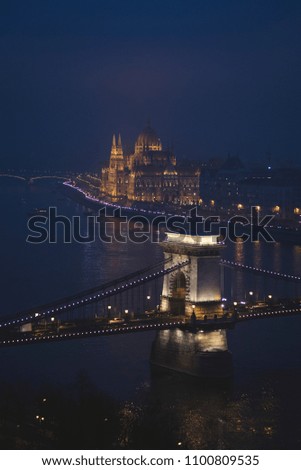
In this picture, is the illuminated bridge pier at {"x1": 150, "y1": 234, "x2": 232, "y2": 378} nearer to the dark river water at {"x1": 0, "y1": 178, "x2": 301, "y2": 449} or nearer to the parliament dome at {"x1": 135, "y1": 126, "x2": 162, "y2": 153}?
the dark river water at {"x1": 0, "y1": 178, "x2": 301, "y2": 449}

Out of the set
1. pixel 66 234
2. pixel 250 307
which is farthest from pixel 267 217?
pixel 250 307

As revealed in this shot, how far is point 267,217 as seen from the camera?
6350cm

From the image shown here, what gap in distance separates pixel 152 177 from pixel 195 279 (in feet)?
231

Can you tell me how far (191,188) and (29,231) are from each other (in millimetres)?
33040

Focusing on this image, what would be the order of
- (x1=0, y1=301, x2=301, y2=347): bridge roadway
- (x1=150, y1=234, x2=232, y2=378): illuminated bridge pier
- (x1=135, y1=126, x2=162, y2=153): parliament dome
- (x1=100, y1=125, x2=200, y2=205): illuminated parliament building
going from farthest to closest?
(x1=135, y1=126, x2=162, y2=153): parliament dome, (x1=100, y1=125, x2=200, y2=205): illuminated parliament building, (x1=150, y1=234, x2=232, y2=378): illuminated bridge pier, (x1=0, y1=301, x2=301, y2=347): bridge roadway

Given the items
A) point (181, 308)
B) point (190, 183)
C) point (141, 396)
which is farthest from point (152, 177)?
point (141, 396)

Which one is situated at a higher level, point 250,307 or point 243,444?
point 250,307

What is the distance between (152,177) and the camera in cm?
9094

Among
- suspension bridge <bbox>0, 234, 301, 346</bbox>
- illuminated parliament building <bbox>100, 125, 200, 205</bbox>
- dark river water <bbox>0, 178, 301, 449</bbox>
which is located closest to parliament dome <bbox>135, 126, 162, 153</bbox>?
illuminated parliament building <bbox>100, 125, 200, 205</bbox>

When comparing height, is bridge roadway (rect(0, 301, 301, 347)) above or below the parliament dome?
below

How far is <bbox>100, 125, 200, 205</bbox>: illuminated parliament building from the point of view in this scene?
90.2 m

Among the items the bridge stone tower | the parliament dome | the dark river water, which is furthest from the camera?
the parliament dome
